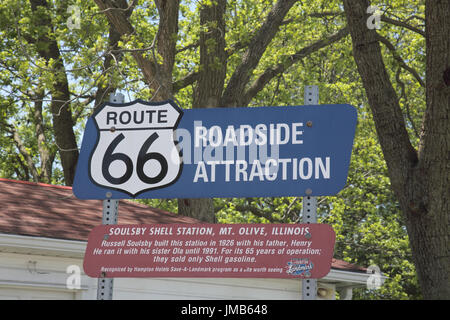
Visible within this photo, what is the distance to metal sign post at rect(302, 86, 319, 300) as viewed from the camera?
166 inches

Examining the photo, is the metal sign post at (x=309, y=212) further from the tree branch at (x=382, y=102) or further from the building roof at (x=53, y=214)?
the building roof at (x=53, y=214)

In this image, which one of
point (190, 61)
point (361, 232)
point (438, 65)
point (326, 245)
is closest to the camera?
point (326, 245)

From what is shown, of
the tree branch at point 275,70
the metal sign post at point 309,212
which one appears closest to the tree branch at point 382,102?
the metal sign post at point 309,212

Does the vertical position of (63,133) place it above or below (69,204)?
above

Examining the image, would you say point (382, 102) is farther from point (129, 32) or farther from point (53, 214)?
point (129, 32)

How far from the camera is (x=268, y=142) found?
14.5ft

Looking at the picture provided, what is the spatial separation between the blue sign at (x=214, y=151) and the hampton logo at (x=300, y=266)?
458mm

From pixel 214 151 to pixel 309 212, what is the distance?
79 centimetres

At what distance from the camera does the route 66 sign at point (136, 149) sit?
4.54 m

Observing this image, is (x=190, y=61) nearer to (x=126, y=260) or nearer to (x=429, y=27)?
(x=429, y=27)

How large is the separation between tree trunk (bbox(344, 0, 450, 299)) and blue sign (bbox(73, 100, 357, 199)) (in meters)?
3.43

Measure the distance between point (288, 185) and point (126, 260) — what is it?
48.4 inches

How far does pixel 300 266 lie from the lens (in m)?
4.15
